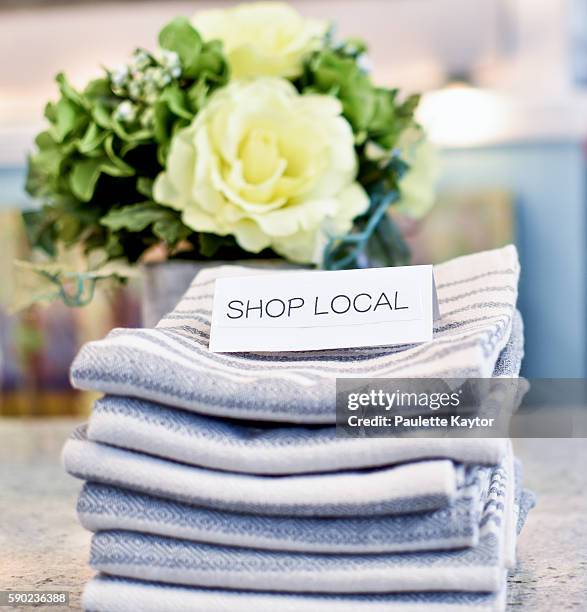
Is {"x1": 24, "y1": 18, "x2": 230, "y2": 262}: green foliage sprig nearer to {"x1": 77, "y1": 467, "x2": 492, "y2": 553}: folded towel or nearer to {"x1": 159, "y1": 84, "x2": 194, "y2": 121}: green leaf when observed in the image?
{"x1": 159, "y1": 84, "x2": 194, "y2": 121}: green leaf

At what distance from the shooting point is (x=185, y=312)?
53 centimetres

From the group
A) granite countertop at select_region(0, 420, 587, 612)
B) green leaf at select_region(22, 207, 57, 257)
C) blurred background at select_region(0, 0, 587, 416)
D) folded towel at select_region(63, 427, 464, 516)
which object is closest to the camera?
folded towel at select_region(63, 427, 464, 516)

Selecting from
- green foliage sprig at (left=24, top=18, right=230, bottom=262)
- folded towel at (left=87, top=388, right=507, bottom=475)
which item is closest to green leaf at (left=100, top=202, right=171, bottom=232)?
green foliage sprig at (left=24, top=18, right=230, bottom=262)

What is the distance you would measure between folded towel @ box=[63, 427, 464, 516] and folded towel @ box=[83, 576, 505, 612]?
4cm

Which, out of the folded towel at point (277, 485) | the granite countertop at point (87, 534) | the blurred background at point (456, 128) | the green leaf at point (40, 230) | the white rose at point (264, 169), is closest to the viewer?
the folded towel at point (277, 485)

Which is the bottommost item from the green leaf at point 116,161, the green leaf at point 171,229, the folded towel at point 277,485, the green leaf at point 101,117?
the folded towel at point 277,485

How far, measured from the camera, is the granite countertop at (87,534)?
1.55 feet

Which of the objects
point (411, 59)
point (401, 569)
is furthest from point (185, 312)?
point (411, 59)

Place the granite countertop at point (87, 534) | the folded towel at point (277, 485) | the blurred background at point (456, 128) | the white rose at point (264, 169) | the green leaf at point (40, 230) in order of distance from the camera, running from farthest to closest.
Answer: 1. the blurred background at point (456, 128)
2. the green leaf at point (40, 230)
3. the white rose at point (264, 169)
4. the granite countertop at point (87, 534)
5. the folded towel at point (277, 485)

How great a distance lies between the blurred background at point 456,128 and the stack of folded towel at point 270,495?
1.64 m

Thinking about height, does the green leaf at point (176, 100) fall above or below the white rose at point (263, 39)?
below

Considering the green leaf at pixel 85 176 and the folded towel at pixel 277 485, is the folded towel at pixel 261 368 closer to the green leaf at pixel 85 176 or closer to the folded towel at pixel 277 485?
the folded towel at pixel 277 485

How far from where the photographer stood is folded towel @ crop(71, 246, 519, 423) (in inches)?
15.2

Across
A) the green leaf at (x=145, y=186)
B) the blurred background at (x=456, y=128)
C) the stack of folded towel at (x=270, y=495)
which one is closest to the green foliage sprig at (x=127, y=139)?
the green leaf at (x=145, y=186)
